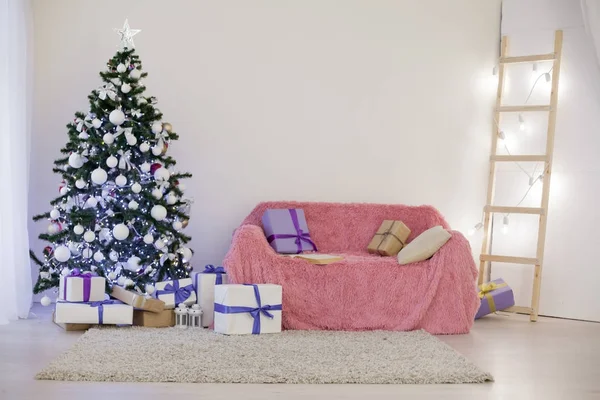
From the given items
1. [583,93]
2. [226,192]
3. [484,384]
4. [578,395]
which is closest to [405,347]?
[484,384]

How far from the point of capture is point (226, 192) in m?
5.16

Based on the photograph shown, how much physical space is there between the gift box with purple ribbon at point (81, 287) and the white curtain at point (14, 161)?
1.30ft

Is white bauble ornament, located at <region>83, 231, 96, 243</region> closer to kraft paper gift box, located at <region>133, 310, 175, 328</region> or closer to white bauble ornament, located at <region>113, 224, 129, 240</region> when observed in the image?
white bauble ornament, located at <region>113, 224, 129, 240</region>

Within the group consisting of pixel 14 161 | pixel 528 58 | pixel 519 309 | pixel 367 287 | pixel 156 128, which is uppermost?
pixel 528 58

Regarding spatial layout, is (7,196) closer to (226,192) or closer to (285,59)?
(226,192)

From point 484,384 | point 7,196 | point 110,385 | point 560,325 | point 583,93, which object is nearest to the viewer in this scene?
point 110,385

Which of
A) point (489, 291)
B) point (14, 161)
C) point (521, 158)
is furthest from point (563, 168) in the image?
point (14, 161)

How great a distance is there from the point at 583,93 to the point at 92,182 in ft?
10.5

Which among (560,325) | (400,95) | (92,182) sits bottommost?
(560,325)

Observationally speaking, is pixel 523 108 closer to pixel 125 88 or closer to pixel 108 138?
pixel 125 88

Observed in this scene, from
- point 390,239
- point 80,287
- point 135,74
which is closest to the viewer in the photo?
point 80,287

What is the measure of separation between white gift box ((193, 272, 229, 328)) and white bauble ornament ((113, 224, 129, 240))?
0.47 metres

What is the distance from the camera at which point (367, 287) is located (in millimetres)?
4262

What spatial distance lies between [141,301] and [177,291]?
25cm
